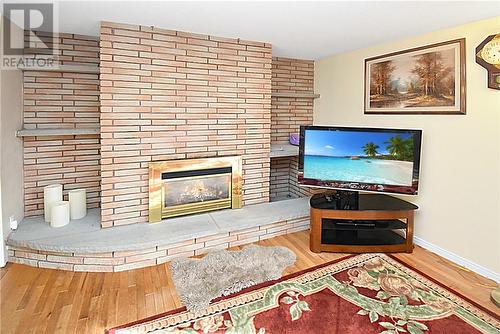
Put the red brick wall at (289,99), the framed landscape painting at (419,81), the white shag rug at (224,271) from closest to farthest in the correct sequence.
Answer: the white shag rug at (224,271), the framed landscape painting at (419,81), the red brick wall at (289,99)

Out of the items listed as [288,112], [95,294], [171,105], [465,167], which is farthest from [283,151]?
[95,294]

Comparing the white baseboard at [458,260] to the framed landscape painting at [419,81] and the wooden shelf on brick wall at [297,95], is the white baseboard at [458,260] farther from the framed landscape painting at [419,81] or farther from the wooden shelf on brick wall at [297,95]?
the wooden shelf on brick wall at [297,95]

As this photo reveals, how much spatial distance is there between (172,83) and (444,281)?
306 cm

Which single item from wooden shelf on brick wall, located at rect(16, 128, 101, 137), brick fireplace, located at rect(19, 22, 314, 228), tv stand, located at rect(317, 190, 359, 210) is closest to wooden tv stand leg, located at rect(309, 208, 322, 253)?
tv stand, located at rect(317, 190, 359, 210)

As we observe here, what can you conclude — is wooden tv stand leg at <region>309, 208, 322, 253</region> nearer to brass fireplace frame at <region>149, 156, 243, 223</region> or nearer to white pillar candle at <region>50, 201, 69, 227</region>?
brass fireplace frame at <region>149, 156, 243, 223</region>

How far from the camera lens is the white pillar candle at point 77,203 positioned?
118 inches

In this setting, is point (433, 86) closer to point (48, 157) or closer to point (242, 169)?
point (242, 169)

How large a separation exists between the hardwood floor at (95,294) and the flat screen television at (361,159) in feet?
2.50

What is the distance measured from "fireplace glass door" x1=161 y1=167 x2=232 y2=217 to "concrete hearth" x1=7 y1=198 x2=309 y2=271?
10 centimetres

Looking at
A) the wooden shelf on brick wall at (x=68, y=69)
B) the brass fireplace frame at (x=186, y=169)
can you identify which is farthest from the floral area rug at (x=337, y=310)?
the wooden shelf on brick wall at (x=68, y=69)

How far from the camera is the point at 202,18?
2525 millimetres

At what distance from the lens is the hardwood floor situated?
186 centimetres

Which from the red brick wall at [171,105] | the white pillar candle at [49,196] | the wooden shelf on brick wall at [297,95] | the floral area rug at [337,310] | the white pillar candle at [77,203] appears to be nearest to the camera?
the floral area rug at [337,310]

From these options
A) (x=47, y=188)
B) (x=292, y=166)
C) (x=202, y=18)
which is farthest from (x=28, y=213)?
(x=292, y=166)
